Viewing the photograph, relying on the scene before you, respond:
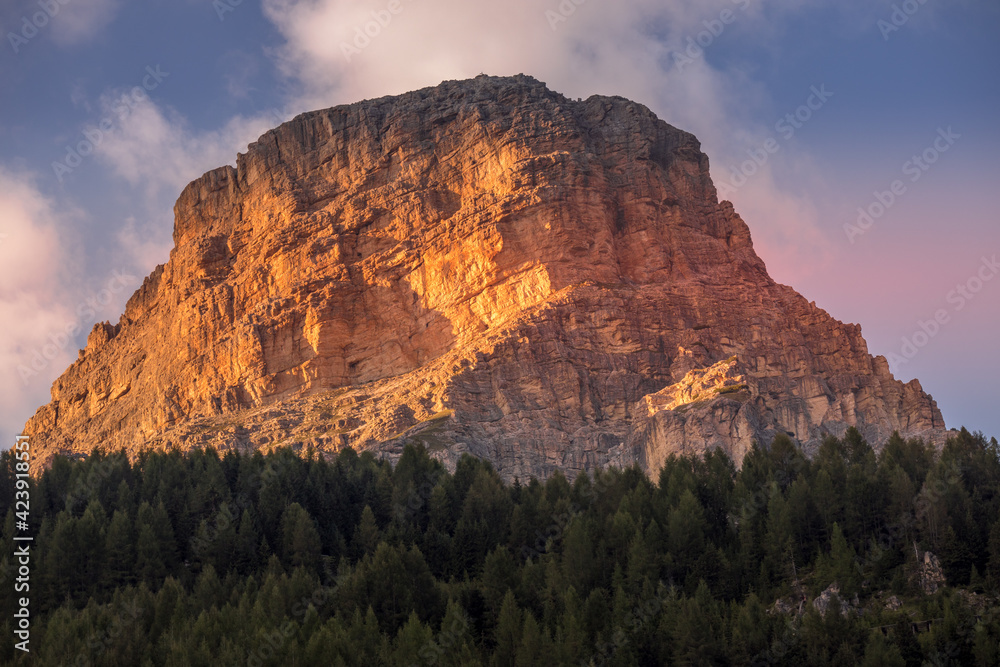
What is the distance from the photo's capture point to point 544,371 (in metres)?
156

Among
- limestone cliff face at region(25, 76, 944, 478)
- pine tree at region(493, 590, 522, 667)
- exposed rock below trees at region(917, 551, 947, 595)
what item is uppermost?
limestone cliff face at region(25, 76, 944, 478)

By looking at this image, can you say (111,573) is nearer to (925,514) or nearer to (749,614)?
(749,614)

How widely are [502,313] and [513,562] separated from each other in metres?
79.6

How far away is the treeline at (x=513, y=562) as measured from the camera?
72562 mm

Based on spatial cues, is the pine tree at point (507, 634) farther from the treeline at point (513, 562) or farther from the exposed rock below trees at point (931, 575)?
the exposed rock below trees at point (931, 575)

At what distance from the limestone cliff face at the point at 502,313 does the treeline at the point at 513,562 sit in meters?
34.4

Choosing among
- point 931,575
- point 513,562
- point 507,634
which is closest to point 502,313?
point 513,562

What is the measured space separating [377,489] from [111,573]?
84.0 ft

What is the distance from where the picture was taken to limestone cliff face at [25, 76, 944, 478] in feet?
490

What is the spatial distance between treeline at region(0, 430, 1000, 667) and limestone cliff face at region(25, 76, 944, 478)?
34.4 meters

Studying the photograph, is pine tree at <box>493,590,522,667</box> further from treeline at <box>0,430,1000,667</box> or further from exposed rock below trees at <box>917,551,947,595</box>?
exposed rock below trees at <box>917,551,947,595</box>

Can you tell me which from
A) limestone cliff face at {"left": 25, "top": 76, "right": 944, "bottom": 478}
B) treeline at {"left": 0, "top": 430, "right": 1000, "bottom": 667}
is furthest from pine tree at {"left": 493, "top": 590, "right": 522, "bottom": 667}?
limestone cliff face at {"left": 25, "top": 76, "right": 944, "bottom": 478}

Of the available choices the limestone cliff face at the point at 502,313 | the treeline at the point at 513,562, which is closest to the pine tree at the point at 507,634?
the treeline at the point at 513,562

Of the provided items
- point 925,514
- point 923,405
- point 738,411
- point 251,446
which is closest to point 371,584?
point 925,514
